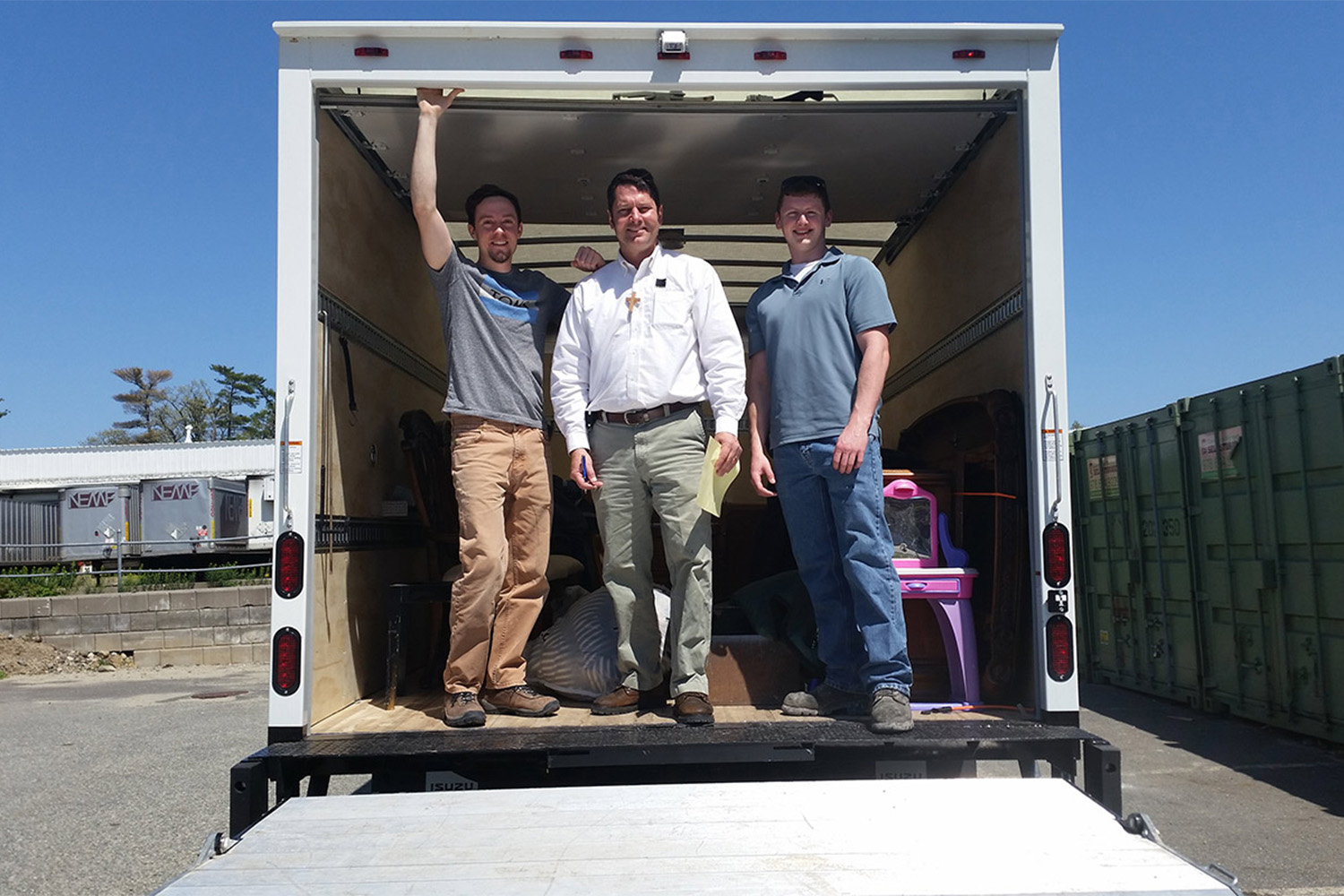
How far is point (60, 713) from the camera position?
10344 millimetres

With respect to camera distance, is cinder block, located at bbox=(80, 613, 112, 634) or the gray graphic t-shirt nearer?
the gray graphic t-shirt

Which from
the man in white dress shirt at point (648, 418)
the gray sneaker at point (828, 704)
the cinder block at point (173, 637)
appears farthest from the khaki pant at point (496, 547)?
the cinder block at point (173, 637)

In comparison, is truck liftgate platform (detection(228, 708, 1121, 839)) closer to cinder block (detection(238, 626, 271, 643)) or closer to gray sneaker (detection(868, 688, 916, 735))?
gray sneaker (detection(868, 688, 916, 735))

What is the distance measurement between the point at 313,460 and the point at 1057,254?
8.16ft

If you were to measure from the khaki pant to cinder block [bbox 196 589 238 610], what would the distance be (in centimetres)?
1226

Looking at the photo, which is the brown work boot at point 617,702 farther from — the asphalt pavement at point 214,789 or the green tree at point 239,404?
the green tree at point 239,404

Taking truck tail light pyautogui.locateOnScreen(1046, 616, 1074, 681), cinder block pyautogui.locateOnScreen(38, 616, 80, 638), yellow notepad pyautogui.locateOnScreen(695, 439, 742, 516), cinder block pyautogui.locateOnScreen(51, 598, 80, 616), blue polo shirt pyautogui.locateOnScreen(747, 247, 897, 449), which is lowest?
cinder block pyautogui.locateOnScreen(38, 616, 80, 638)

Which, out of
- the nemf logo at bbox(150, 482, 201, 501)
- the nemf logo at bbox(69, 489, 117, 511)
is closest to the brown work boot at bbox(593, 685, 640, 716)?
the nemf logo at bbox(150, 482, 201, 501)

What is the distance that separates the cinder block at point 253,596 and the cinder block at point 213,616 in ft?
0.88

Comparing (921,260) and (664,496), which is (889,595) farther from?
(921,260)

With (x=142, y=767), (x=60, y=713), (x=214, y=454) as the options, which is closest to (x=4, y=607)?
(x=60, y=713)

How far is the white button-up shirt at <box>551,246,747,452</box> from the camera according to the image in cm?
358

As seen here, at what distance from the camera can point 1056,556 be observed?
3.30 meters

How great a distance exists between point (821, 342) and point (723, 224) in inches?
87.3
